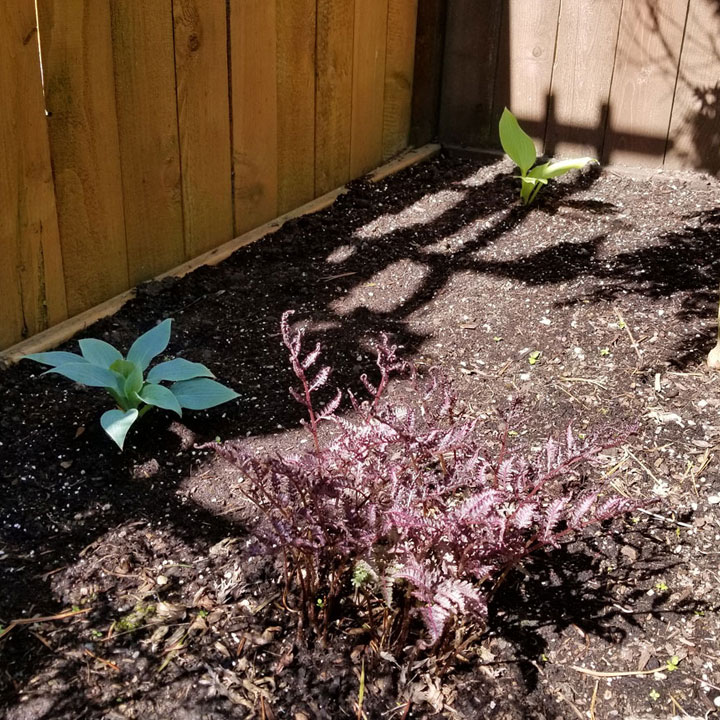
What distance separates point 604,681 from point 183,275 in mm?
2245

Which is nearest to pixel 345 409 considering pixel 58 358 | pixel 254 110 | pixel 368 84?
pixel 58 358

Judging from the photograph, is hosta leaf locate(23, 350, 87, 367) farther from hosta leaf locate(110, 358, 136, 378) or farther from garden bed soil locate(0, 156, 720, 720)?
garden bed soil locate(0, 156, 720, 720)

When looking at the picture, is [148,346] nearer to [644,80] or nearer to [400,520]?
[400,520]

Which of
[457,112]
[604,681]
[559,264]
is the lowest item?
[604,681]

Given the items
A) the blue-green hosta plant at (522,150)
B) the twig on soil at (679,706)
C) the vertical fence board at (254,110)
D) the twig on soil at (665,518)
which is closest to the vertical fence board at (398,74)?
the blue-green hosta plant at (522,150)

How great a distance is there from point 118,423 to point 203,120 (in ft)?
5.10

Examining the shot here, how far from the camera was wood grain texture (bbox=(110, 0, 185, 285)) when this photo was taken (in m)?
3.16

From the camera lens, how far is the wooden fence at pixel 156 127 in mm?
2904

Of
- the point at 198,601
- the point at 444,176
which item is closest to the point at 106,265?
the point at 198,601

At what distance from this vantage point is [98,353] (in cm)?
266

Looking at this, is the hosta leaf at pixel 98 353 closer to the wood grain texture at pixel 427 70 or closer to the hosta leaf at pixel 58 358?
the hosta leaf at pixel 58 358

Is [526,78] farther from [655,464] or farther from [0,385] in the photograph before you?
[0,385]

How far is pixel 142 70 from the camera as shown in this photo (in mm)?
3227

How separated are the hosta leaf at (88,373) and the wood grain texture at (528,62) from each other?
2.89 metres
